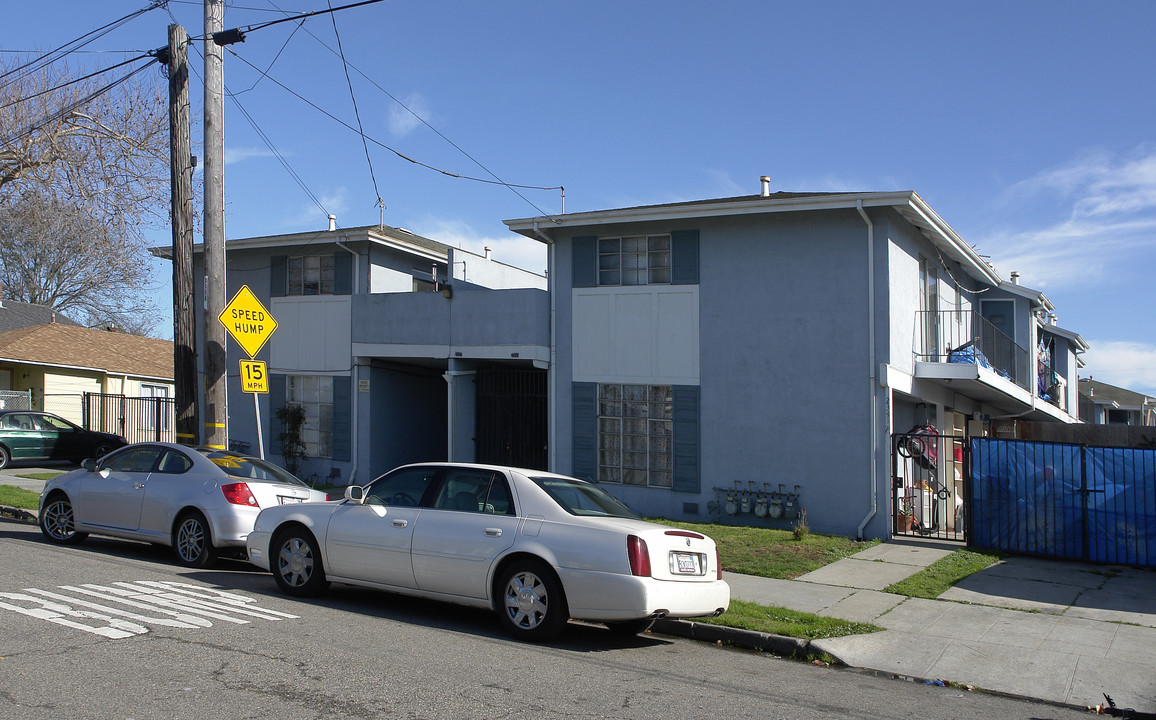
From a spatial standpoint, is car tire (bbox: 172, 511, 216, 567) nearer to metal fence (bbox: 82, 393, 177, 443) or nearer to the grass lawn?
the grass lawn

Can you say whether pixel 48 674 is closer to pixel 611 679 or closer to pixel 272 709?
pixel 272 709

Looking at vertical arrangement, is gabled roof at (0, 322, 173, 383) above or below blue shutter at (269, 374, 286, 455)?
above

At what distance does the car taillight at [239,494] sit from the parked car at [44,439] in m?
14.0

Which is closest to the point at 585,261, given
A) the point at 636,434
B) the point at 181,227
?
the point at 636,434

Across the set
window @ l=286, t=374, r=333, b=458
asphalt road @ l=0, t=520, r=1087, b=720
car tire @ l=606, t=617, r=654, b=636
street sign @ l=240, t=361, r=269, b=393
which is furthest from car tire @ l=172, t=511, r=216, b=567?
window @ l=286, t=374, r=333, b=458

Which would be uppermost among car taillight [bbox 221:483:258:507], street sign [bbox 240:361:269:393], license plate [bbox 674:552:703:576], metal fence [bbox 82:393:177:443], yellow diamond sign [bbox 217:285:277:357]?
yellow diamond sign [bbox 217:285:277:357]

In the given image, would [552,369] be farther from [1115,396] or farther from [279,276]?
[1115,396]

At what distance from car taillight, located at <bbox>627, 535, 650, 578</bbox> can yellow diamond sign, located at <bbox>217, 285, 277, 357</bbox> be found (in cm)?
731

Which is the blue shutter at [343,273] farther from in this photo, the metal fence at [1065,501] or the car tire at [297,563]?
the metal fence at [1065,501]

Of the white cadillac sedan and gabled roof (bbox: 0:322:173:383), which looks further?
gabled roof (bbox: 0:322:173:383)

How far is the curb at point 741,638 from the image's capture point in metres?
7.71

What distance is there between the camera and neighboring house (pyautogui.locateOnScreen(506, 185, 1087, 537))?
569 inches

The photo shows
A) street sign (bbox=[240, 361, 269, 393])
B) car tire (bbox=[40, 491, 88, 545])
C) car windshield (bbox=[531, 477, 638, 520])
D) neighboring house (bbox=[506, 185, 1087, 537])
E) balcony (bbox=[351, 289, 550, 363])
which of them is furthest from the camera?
balcony (bbox=[351, 289, 550, 363])

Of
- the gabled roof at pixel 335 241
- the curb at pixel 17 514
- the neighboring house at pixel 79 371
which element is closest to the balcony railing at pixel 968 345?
the gabled roof at pixel 335 241
